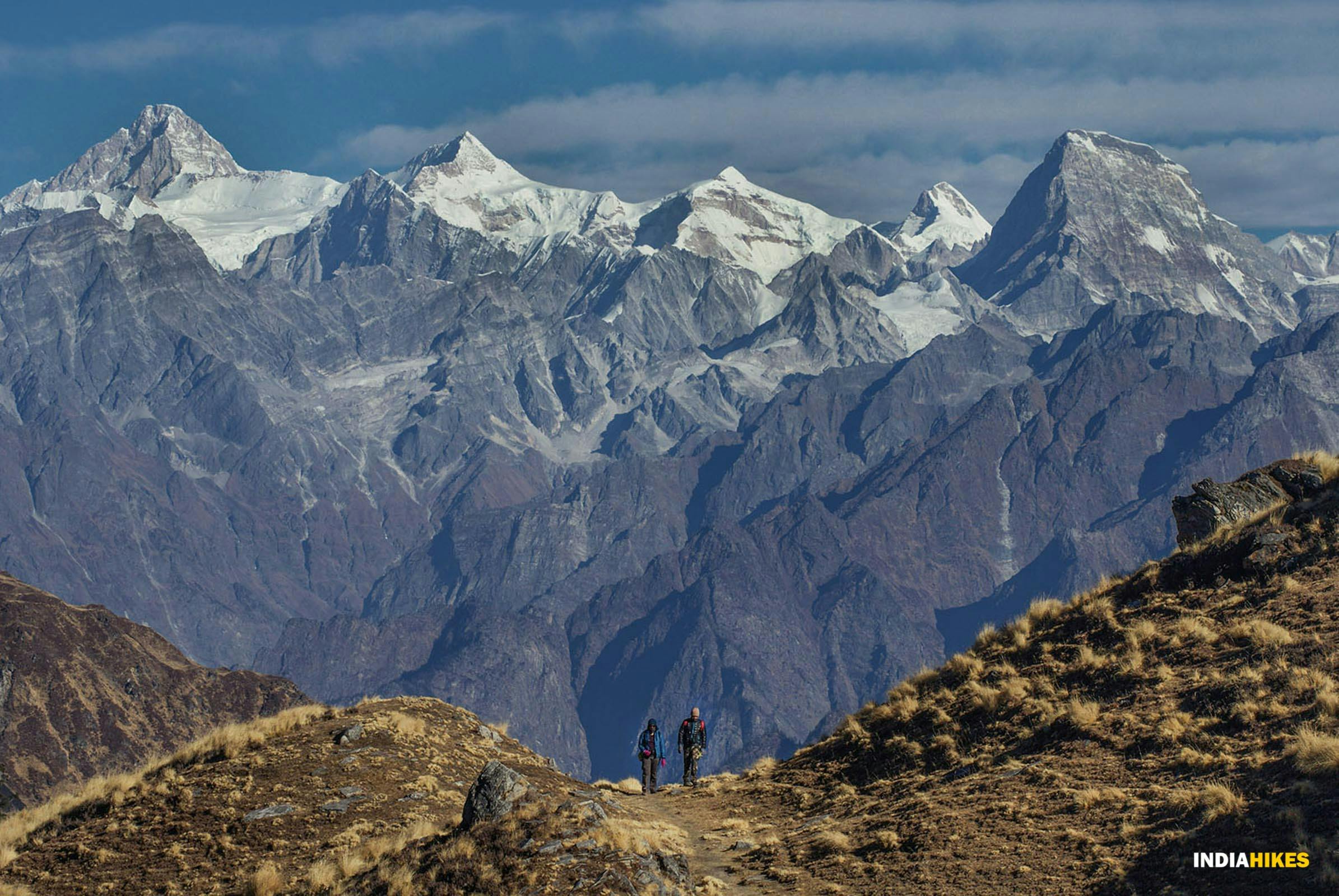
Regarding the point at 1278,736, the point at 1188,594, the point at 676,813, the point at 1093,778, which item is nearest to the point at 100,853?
the point at 676,813

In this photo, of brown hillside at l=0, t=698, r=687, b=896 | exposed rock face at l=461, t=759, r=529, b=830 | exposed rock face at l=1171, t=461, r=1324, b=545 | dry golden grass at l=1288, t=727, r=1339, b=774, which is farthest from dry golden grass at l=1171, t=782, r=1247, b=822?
exposed rock face at l=1171, t=461, r=1324, b=545

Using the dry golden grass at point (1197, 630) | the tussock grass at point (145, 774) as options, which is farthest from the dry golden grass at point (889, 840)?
the tussock grass at point (145, 774)

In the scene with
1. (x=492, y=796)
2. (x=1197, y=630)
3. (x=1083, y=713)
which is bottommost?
(x=492, y=796)

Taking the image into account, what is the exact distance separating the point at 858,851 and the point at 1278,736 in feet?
29.9

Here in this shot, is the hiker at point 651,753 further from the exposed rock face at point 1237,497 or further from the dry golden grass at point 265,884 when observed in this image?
the exposed rock face at point 1237,497

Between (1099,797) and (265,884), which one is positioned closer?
(1099,797)

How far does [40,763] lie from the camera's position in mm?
185250

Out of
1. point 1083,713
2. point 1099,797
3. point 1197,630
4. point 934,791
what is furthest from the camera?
point 1197,630

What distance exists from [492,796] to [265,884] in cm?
507

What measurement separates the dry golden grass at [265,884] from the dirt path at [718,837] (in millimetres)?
8935

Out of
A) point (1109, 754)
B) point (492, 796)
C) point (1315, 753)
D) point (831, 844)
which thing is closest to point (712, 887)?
point (831, 844)

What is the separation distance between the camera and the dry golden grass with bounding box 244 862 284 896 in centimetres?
2939

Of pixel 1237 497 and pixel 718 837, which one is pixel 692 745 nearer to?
pixel 718 837

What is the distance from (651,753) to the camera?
4494 cm
